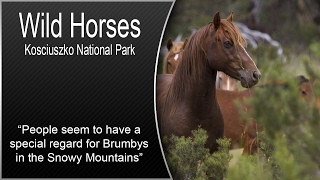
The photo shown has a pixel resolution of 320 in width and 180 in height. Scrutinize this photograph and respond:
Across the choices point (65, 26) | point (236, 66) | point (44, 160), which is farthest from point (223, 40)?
point (44, 160)

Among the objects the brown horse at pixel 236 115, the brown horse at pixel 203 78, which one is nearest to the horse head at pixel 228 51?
the brown horse at pixel 203 78

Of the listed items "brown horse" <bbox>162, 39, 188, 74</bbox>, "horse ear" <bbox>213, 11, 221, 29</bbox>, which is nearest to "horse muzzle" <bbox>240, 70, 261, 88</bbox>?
"horse ear" <bbox>213, 11, 221, 29</bbox>

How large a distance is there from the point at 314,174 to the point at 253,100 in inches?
27.4

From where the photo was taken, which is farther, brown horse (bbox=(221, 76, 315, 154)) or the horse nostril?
brown horse (bbox=(221, 76, 315, 154))

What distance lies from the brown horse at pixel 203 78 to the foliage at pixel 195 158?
235 mm

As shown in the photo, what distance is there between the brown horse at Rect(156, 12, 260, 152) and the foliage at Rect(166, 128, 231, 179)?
0.24m

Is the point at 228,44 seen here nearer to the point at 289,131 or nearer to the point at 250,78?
the point at 250,78

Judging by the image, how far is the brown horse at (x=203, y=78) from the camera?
537cm

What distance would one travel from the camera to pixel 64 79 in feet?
17.1

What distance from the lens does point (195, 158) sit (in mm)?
5324

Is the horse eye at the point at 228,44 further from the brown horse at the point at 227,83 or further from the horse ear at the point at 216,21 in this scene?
the brown horse at the point at 227,83

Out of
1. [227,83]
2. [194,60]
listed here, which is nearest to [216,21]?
[194,60]

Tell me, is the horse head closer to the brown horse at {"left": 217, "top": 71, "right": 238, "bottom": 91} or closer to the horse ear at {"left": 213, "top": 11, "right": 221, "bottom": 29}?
the horse ear at {"left": 213, "top": 11, "right": 221, "bottom": 29}

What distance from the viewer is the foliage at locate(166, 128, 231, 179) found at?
17.0ft
